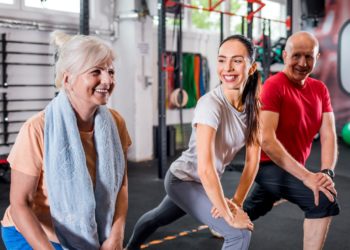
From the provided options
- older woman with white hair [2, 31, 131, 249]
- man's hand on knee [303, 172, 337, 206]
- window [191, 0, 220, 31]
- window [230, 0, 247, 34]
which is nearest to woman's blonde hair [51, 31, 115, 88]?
older woman with white hair [2, 31, 131, 249]

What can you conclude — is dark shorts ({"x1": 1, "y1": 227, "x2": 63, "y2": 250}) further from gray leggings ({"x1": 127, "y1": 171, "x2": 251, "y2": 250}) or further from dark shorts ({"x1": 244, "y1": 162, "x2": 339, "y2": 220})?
dark shorts ({"x1": 244, "y1": 162, "x2": 339, "y2": 220})

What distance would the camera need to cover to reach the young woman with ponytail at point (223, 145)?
1937mm

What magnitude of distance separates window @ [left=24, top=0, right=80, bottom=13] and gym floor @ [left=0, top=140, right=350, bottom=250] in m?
2.22

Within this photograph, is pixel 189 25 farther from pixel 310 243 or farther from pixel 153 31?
pixel 310 243

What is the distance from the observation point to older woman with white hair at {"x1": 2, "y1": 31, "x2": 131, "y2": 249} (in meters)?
1.50

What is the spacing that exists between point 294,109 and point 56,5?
4.37 m

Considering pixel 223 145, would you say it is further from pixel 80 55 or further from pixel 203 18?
pixel 203 18

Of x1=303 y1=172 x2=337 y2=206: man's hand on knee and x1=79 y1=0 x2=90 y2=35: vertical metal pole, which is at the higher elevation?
x1=79 y1=0 x2=90 y2=35: vertical metal pole

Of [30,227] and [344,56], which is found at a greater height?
[344,56]

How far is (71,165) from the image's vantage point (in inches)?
61.4

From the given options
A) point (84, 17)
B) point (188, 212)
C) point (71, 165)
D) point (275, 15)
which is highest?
point (275, 15)

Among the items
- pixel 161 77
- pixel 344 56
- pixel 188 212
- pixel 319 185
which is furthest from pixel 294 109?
pixel 344 56

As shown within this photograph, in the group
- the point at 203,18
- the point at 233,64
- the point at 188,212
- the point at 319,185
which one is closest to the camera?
the point at 233,64

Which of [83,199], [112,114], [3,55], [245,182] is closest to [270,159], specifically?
[245,182]
